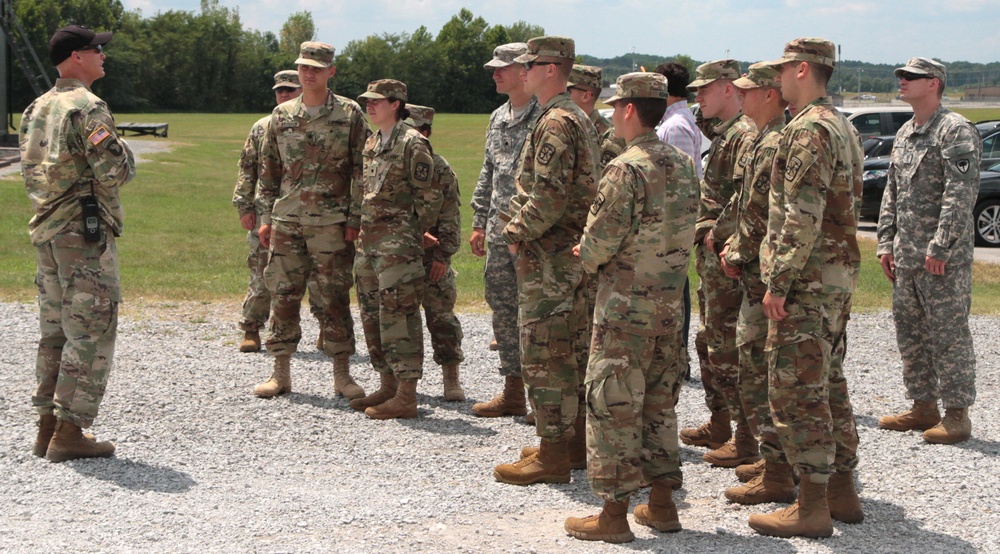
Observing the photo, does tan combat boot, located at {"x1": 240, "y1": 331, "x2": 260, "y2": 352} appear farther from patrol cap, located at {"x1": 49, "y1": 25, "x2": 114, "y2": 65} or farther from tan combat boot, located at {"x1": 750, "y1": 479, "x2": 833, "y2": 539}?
tan combat boot, located at {"x1": 750, "y1": 479, "x2": 833, "y2": 539}

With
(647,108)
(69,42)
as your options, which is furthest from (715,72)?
(69,42)

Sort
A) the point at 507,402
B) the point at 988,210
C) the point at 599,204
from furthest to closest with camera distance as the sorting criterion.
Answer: the point at 988,210
the point at 507,402
the point at 599,204

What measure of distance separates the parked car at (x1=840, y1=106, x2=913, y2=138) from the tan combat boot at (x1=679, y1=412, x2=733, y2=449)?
56.1ft

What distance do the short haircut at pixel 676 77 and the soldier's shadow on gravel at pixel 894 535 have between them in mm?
3223

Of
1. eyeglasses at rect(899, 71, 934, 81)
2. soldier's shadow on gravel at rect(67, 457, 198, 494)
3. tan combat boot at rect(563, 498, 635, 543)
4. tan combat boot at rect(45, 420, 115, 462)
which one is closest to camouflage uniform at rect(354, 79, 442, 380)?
soldier's shadow on gravel at rect(67, 457, 198, 494)

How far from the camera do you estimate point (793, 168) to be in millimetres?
4836

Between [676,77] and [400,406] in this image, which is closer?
[400,406]

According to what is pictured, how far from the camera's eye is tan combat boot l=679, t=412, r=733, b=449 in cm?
651

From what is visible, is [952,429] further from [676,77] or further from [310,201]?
[310,201]

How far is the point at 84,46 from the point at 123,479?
2.41 metres

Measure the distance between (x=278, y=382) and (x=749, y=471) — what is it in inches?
136

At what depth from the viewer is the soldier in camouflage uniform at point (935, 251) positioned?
21.0 feet

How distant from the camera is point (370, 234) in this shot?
7.06 metres

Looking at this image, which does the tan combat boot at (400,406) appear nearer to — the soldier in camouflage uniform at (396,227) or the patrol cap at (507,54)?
the soldier in camouflage uniform at (396,227)
